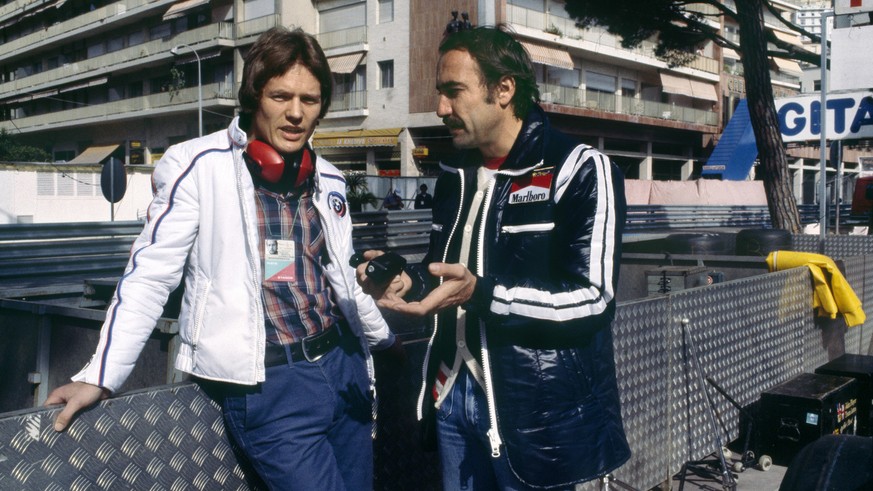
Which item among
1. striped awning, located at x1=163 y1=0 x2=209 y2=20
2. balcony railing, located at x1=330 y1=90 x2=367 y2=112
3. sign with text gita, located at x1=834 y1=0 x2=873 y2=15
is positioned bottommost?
sign with text gita, located at x1=834 y1=0 x2=873 y2=15

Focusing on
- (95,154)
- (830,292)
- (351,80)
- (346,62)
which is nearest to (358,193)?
(346,62)

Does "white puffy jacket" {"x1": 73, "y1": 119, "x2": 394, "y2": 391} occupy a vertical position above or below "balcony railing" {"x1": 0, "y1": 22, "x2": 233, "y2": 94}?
below

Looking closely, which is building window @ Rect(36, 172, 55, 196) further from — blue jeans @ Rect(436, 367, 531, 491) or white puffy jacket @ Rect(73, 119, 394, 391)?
blue jeans @ Rect(436, 367, 531, 491)

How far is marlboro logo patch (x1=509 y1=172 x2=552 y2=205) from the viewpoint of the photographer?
7.09 feet

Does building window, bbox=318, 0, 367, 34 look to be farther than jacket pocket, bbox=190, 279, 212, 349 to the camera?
Yes

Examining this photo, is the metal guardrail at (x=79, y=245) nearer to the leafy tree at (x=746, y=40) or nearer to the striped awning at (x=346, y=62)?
the leafy tree at (x=746, y=40)

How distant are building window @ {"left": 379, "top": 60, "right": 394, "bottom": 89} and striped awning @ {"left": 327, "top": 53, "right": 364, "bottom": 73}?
1088mm

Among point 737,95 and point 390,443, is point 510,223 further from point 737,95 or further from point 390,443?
point 737,95

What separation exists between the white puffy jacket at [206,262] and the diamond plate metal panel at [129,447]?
0.14 meters

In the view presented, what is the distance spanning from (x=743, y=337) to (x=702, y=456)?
0.93m

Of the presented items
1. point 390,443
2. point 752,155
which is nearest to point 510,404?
point 390,443

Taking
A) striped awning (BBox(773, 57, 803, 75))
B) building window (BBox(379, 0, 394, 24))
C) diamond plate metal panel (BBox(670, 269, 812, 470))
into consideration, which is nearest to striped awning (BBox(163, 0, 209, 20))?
building window (BBox(379, 0, 394, 24))

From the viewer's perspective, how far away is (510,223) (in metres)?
2.21

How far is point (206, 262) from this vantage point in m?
2.19
